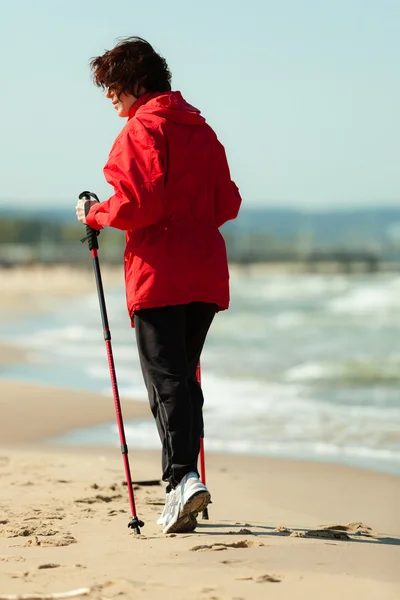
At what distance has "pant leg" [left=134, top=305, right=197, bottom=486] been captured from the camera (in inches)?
159

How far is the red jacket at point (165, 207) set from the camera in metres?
3.89

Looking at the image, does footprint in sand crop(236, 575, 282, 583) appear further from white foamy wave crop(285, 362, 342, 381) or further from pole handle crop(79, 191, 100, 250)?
white foamy wave crop(285, 362, 342, 381)

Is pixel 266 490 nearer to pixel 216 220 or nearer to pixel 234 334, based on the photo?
pixel 216 220

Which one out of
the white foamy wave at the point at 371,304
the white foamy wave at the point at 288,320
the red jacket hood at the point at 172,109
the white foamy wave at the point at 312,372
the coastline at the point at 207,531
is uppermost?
the red jacket hood at the point at 172,109

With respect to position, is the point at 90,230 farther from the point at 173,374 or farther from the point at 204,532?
the point at 204,532

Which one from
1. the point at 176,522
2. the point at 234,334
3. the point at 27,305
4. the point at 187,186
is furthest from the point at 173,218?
the point at 27,305

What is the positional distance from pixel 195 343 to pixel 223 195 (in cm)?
58

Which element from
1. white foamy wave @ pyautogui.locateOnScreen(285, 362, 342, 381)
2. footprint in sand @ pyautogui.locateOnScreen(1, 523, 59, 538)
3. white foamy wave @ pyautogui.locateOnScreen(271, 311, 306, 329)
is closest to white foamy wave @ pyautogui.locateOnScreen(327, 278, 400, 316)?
white foamy wave @ pyautogui.locateOnScreen(271, 311, 306, 329)

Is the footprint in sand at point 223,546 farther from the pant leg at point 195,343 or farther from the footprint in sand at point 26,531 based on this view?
the footprint in sand at point 26,531

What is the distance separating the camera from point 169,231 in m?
3.97

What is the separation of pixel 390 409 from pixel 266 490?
10.9ft

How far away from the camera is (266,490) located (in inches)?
214

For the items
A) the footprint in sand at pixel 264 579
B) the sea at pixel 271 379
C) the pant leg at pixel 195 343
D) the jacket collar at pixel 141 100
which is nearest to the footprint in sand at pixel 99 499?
the pant leg at pixel 195 343

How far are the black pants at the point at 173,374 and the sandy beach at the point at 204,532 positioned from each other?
306 mm
